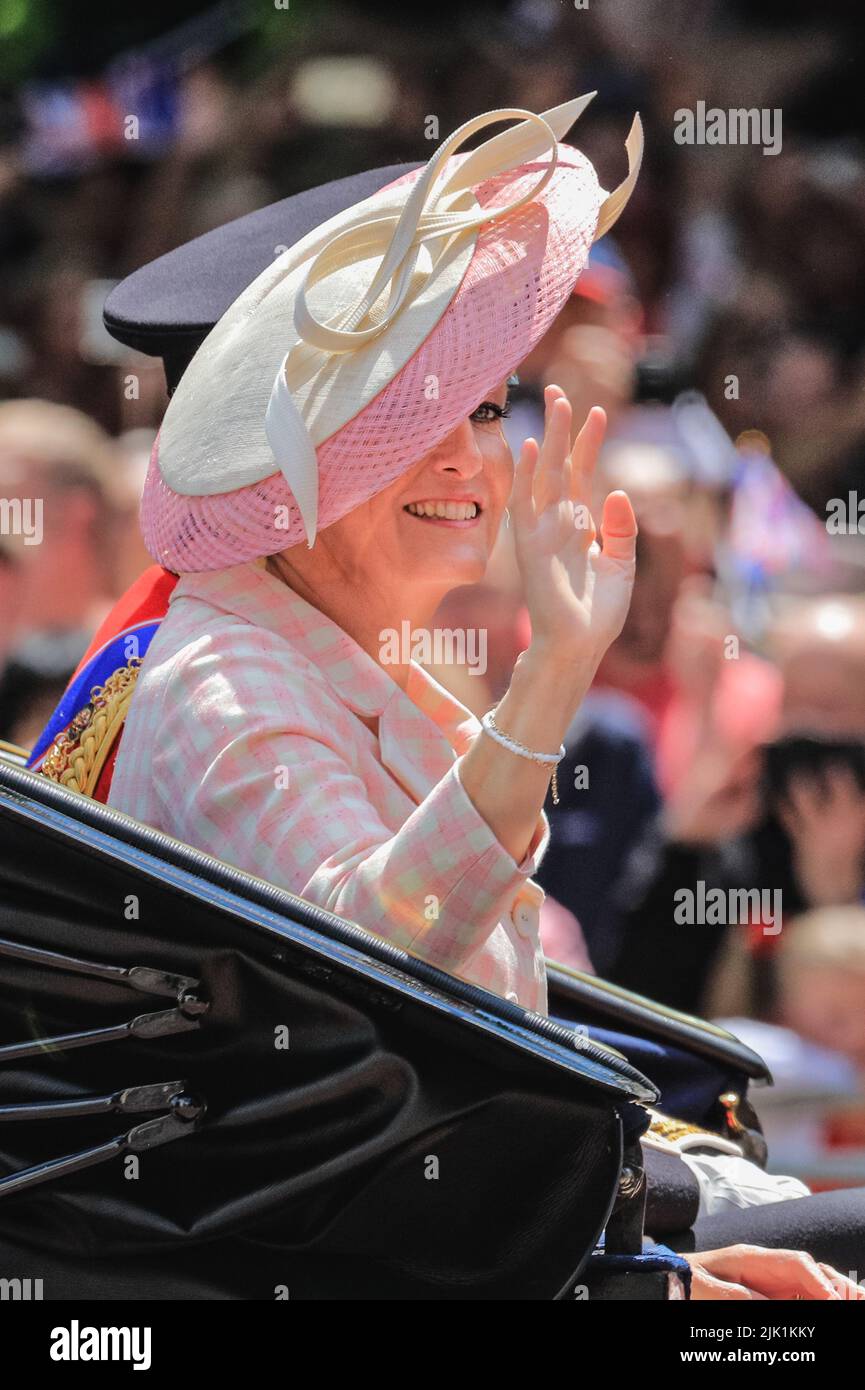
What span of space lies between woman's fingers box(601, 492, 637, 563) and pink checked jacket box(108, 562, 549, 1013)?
0.29m

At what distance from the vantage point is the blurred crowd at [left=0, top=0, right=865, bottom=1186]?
180 inches

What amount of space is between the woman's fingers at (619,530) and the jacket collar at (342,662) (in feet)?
1.16

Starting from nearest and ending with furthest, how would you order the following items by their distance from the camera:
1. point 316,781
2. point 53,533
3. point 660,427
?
point 316,781, point 53,533, point 660,427

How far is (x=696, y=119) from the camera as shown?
7305 millimetres

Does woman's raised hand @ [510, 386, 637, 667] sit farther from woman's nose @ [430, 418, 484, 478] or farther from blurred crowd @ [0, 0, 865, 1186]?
blurred crowd @ [0, 0, 865, 1186]

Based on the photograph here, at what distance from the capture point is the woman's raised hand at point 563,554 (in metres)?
2.27

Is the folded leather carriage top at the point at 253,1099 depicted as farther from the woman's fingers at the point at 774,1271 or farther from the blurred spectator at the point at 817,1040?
the blurred spectator at the point at 817,1040

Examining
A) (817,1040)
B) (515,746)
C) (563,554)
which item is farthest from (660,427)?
(515,746)

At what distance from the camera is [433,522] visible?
260 cm

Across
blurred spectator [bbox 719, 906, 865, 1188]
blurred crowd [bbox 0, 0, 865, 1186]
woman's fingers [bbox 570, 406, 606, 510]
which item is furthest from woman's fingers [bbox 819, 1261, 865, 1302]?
blurred spectator [bbox 719, 906, 865, 1188]

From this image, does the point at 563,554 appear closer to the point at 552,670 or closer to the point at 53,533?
the point at 552,670

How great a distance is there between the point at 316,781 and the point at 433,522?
0.41 m
